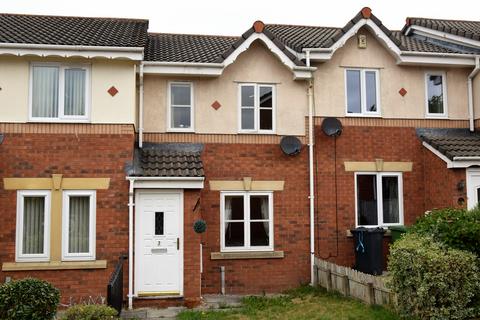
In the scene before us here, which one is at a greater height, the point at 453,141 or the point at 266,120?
the point at 266,120

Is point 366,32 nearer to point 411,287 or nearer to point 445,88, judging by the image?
point 445,88

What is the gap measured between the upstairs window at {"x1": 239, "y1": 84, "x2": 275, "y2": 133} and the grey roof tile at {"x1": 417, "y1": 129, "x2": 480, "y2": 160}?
436 centimetres

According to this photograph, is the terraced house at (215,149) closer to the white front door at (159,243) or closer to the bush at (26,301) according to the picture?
the white front door at (159,243)

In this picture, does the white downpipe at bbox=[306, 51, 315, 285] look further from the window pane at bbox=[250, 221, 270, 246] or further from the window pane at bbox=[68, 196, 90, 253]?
the window pane at bbox=[68, 196, 90, 253]

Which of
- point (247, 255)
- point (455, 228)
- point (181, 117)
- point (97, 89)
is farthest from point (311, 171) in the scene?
point (97, 89)

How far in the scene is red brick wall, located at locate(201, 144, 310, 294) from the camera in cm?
1372

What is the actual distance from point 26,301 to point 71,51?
6.20m

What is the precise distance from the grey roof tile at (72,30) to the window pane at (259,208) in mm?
5051

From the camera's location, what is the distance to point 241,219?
46.0ft

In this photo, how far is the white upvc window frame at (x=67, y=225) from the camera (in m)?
12.3

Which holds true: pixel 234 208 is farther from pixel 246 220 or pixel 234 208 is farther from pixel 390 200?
pixel 390 200

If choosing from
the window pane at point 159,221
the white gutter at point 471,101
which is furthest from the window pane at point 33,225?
the white gutter at point 471,101

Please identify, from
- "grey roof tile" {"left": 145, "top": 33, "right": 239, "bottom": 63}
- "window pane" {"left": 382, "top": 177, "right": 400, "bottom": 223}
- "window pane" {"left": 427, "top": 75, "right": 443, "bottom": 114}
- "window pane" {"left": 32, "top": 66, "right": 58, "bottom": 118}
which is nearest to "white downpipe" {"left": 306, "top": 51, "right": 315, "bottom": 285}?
"window pane" {"left": 382, "top": 177, "right": 400, "bottom": 223}

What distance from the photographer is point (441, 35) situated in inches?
648
